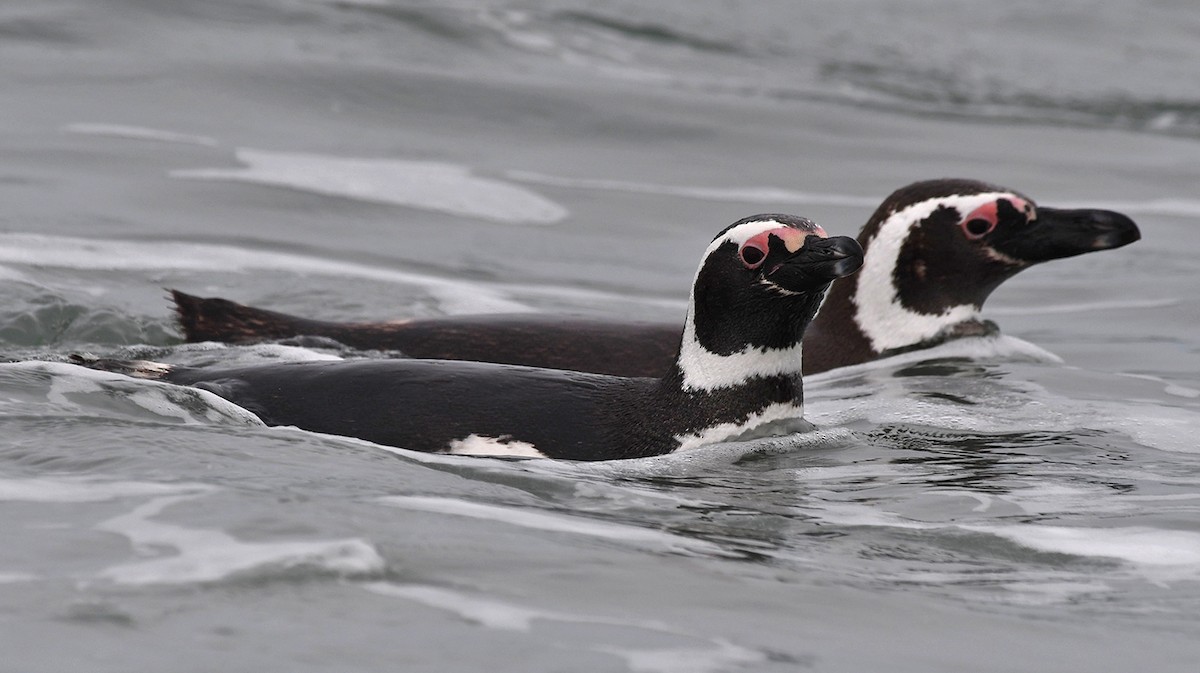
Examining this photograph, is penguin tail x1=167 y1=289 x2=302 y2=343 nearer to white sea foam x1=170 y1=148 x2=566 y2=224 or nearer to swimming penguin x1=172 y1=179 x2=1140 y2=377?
swimming penguin x1=172 y1=179 x2=1140 y2=377

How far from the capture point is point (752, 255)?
578 centimetres

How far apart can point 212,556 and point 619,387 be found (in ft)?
6.93

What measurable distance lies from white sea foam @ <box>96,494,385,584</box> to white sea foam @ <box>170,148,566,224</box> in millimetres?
6787

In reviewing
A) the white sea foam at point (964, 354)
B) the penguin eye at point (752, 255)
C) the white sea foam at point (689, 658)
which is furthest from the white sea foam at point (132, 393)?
the white sea foam at point (964, 354)

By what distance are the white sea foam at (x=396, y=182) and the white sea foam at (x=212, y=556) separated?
22.3 ft

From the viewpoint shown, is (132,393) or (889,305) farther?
(889,305)

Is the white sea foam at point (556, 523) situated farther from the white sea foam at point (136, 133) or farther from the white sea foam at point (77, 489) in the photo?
the white sea foam at point (136, 133)

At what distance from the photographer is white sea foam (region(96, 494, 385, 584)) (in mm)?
3834

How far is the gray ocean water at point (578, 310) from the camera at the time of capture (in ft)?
12.5

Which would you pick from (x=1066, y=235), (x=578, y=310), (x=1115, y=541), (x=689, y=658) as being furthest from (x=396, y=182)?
(x=689, y=658)

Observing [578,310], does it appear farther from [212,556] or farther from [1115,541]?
[212,556]

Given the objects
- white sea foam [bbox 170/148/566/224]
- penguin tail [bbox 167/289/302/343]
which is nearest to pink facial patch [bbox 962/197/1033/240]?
penguin tail [bbox 167/289/302/343]

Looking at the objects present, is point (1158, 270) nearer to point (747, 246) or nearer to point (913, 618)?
point (747, 246)

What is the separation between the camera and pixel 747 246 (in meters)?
5.77
